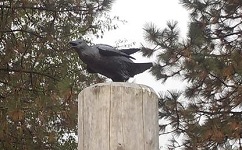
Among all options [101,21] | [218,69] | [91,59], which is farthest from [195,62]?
[91,59]

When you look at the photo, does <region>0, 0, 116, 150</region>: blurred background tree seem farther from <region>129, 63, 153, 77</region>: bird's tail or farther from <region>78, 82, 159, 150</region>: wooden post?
<region>78, 82, 159, 150</region>: wooden post

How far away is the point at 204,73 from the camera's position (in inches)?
209

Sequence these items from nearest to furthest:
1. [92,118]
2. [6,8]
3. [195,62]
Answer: [92,118] → [6,8] → [195,62]

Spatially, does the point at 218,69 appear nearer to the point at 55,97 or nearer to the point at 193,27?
the point at 193,27

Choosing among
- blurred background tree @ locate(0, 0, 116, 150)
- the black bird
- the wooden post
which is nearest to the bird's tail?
the black bird

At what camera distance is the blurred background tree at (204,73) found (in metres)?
5.04

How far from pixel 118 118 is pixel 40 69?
3806 millimetres

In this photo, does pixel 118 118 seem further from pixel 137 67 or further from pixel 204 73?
pixel 204 73

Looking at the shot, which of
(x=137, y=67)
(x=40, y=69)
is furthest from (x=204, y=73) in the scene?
(x=137, y=67)

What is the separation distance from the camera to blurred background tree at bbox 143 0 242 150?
16.5ft

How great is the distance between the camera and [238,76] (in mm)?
5078

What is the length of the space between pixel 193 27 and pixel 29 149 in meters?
2.23

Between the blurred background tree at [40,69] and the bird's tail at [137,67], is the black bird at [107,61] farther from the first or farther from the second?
the blurred background tree at [40,69]

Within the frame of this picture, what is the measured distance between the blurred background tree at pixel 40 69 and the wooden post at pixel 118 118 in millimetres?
2634
